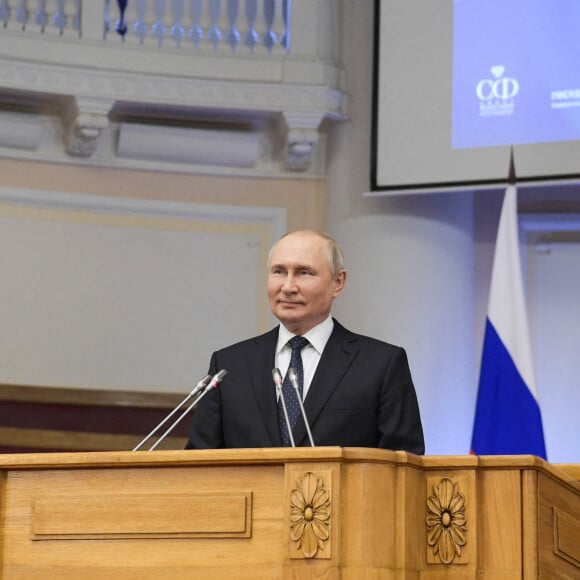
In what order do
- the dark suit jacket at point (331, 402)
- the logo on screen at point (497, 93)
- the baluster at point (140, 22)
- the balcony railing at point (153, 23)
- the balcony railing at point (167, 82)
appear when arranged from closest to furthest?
the dark suit jacket at point (331, 402), the logo on screen at point (497, 93), the balcony railing at point (167, 82), the balcony railing at point (153, 23), the baluster at point (140, 22)

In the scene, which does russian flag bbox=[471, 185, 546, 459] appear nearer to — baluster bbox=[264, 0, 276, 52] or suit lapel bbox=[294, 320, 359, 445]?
baluster bbox=[264, 0, 276, 52]

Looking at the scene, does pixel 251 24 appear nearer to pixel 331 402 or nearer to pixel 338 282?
pixel 338 282

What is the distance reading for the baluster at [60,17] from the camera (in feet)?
22.4

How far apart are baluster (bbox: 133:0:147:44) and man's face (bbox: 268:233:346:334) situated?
3332 mm

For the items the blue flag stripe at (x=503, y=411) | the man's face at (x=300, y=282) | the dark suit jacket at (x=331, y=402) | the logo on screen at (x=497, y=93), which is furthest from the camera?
the logo on screen at (x=497, y=93)

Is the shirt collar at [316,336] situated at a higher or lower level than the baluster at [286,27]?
lower

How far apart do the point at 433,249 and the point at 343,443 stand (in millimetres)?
3258

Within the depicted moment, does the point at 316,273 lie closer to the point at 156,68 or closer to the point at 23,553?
the point at 23,553

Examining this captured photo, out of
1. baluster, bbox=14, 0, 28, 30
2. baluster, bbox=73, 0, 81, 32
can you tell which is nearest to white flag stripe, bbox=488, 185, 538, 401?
baluster, bbox=73, 0, 81, 32

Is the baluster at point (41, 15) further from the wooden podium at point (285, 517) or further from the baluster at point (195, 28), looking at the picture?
the wooden podium at point (285, 517)

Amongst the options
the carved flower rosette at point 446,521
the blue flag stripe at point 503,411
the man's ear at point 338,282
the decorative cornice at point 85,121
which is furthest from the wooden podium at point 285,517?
the decorative cornice at point 85,121

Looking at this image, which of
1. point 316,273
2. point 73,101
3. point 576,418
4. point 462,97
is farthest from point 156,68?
point 316,273

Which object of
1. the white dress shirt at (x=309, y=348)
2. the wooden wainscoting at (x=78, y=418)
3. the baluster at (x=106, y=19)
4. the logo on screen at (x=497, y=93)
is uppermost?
the baluster at (x=106, y=19)

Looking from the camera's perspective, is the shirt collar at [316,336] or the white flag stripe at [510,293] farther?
the white flag stripe at [510,293]
